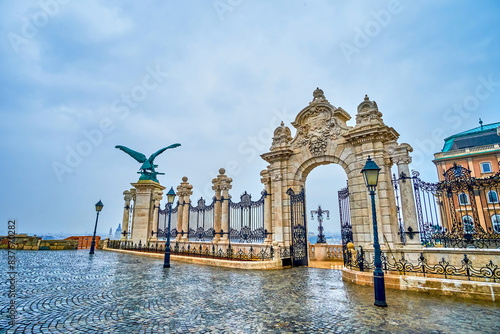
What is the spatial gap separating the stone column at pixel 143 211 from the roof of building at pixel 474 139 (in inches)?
1384

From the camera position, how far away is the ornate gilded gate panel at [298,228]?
14.3 m

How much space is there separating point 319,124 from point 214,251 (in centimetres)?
1090

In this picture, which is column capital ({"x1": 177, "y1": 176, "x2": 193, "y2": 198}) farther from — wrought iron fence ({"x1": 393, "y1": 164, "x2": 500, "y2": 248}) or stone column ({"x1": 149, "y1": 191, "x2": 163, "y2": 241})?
wrought iron fence ({"x1": 393, "y1": 164, "x2": 500, "y2": 248})

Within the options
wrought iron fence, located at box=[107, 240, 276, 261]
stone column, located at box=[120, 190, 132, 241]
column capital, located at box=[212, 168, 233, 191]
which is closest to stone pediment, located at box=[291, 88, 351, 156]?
column capital, located at box=[212, 168, 233, 191]

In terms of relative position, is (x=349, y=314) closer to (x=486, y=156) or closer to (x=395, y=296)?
(x=395, y=296)

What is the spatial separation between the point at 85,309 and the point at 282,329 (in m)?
4.75

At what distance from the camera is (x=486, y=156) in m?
28.5

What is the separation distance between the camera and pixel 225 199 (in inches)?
710

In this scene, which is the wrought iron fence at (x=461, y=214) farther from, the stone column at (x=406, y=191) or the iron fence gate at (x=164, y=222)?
the iron fence gate at (x=164, y=222)

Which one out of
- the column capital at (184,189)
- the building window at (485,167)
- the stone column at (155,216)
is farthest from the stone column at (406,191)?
the building window at (485,167)

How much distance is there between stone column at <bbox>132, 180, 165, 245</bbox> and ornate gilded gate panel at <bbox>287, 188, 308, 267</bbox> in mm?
13614

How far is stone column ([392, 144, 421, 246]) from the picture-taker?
11062mm

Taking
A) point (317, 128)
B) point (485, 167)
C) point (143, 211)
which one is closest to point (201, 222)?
point (143, 211)

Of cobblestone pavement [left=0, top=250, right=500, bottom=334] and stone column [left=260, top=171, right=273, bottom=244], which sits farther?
stone column [left=260, top=171, right=273, bottom=244]
